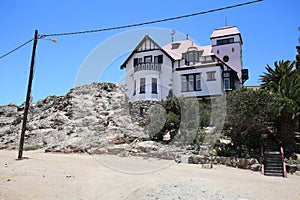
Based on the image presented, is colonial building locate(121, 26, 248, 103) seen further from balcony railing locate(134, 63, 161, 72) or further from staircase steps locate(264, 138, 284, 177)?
staircase steps locate(264, 138, 284, 177)

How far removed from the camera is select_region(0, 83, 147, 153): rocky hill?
23.9m

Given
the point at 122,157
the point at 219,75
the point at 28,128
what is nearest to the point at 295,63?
the point at 219,75

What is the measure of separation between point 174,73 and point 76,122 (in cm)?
1382

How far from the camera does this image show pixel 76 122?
108 feet

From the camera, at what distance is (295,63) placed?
93.9 ft

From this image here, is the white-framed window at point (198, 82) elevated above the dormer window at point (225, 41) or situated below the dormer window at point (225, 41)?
below

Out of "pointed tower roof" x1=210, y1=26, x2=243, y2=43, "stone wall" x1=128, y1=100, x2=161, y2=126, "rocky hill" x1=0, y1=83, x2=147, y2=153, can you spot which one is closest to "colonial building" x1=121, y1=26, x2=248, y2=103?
"stone wall" x1=128, y1=100, x2=161, y2=126

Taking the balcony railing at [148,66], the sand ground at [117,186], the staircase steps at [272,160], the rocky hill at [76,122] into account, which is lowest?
the sand ground at [117,186]

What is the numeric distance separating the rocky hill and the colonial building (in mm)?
4392

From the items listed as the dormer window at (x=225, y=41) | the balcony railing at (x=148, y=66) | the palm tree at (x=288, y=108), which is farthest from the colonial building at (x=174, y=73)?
the palm tree at (x=288, y=108)

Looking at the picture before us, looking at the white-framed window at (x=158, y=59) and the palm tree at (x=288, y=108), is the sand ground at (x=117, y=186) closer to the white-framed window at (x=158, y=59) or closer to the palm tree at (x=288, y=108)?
the palm tree at (x=288, y=108)

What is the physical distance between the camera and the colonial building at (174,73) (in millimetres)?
29984

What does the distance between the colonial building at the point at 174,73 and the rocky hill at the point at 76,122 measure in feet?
14.4

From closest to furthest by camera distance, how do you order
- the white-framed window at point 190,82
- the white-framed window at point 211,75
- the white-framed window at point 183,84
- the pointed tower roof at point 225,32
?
the white-framed window at point 211,75
the white-framed window at point 190,82
the white-framed window at point 183,84
the pointed tower roof at point 225,32
